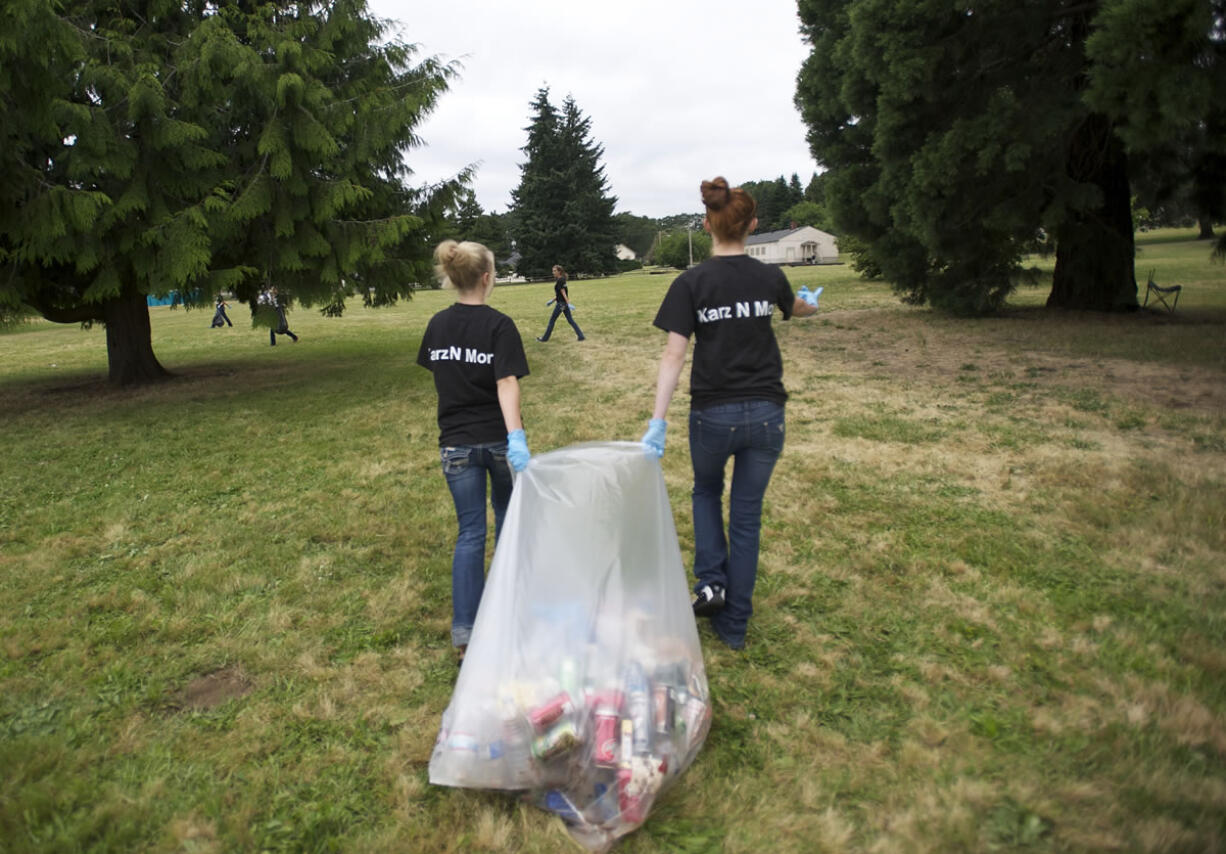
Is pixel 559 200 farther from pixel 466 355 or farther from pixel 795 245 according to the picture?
pixel 466 355

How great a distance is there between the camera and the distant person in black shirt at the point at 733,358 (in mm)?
2895

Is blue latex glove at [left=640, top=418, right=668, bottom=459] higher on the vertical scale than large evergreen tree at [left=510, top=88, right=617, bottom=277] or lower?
lower

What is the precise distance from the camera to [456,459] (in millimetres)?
3080

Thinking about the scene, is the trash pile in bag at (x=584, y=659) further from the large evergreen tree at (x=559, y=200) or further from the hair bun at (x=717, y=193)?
the large evergreen tree at (x=559, y=200)

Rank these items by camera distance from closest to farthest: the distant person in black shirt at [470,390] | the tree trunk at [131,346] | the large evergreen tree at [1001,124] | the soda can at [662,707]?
the soda can at [662,707] < the distant person in black shirt at [470,390] < the large evergreen tree at [1001,124] < the tree trunk at [131,346]

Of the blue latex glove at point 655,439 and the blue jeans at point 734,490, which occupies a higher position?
the blue latex glove at point 655,439

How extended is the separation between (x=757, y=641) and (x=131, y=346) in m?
11.3

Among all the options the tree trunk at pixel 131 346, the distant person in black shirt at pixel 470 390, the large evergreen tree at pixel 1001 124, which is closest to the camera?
the distant person in black shirt at pixel 470 390

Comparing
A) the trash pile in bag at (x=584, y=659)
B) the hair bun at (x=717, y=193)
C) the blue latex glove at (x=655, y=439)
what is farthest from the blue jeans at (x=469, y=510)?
the hair bun at (x=717, y=193)

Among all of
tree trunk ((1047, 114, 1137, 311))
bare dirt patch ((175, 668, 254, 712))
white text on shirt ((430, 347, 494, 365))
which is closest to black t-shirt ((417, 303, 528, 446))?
white text on shirt ((430, 347, 494, 365))

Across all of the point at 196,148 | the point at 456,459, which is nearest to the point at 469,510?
the point at 456,459

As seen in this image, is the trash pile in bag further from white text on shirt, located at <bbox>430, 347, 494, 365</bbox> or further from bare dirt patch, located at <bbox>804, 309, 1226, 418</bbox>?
bare dirt patch, located at <bbox>804, 309, 1226, 418</bbox>

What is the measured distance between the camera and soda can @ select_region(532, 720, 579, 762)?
2.22m

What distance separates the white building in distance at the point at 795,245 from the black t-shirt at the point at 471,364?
76.1 metres
